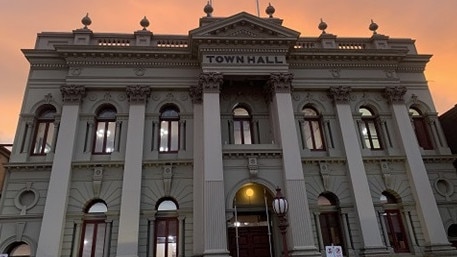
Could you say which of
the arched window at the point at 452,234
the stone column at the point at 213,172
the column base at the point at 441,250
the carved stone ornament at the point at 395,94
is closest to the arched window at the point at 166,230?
the stone column at the point at 213,172

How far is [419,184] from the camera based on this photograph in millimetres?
17578

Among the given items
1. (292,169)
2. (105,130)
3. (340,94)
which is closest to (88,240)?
(105,130)

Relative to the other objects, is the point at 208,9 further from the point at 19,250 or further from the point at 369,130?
the point at 19,250

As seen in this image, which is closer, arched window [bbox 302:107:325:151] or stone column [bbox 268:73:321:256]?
stone column [bbox 268:73:321:256]

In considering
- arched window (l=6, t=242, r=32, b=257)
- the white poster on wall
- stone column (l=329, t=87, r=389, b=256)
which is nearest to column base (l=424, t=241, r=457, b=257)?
stone column (l=329, t=87, r=389, b=256)

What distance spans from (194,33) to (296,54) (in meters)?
5.87

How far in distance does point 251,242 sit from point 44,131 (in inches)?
469

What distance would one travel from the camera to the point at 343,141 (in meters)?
18.2

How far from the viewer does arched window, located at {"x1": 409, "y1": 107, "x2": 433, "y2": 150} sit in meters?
19.7

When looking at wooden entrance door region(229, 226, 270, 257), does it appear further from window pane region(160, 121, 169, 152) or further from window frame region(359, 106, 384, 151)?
window frame region(359, 106, 384, 151)

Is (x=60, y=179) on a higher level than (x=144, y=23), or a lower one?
lower

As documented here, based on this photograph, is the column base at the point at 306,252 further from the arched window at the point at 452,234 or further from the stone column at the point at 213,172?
the arched window at the point at 452,234

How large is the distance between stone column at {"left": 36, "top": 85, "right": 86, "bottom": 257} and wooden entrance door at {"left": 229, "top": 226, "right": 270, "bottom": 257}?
768 cm

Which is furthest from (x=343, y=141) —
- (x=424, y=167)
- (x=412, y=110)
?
(x=412, y=110)
